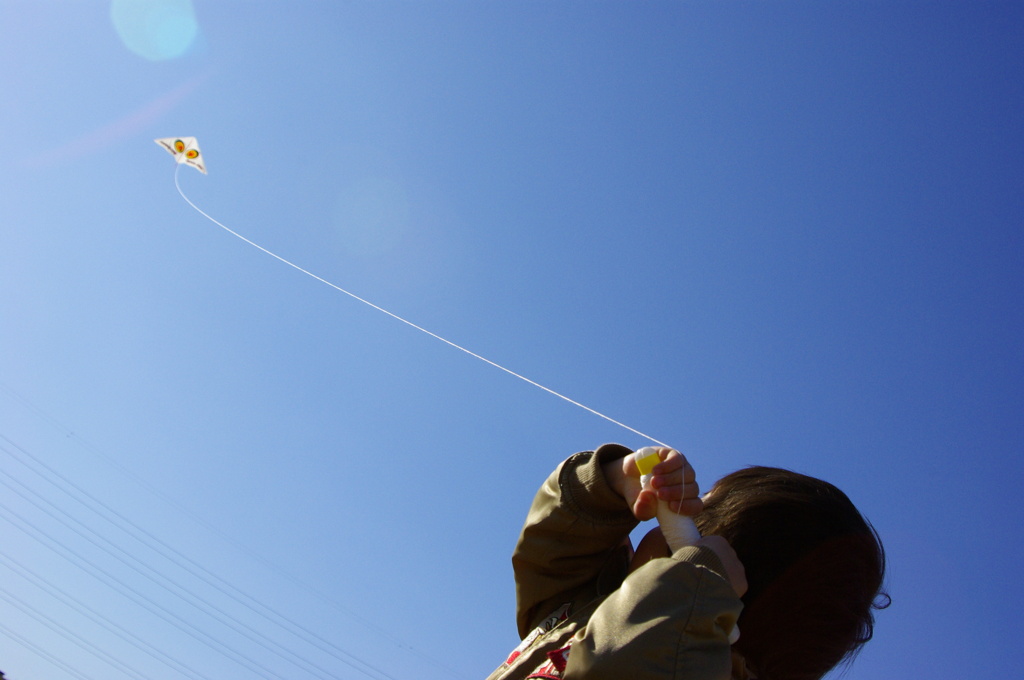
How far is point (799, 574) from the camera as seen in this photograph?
5.61 ft

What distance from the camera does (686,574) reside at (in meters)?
1.37

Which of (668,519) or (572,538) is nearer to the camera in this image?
(668,519)

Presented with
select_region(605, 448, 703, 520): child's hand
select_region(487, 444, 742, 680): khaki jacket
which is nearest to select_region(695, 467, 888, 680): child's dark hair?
select_region(605, 448, 703, 520): child's hand

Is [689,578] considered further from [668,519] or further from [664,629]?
[668,519]

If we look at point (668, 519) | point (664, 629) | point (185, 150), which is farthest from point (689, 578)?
point (185, 150)

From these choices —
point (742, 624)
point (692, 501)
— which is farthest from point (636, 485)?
point (742, 624)

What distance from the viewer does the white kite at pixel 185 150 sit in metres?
8.50

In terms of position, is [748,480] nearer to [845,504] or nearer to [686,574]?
[845,504]

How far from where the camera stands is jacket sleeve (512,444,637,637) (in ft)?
6.43

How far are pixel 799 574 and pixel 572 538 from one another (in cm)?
62

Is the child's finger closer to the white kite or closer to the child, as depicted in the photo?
the child

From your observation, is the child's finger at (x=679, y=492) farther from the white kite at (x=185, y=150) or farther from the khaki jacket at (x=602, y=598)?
the white kite at (x=185, y=150)

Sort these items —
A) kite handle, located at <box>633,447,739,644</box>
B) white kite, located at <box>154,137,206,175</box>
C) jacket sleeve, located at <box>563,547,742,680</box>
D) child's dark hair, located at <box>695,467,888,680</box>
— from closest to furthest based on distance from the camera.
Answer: jacket sleeve, located at <box>563,547,742,680</box> → kite handle, located at <box>633,447,739,644</box> → child's dark hair, located at <box>695,467,888,680</box> → white kite, located at <box>154,137,206,175</box>

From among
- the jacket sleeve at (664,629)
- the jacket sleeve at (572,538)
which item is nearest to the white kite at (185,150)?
the jacket sleeve at (572,538)
